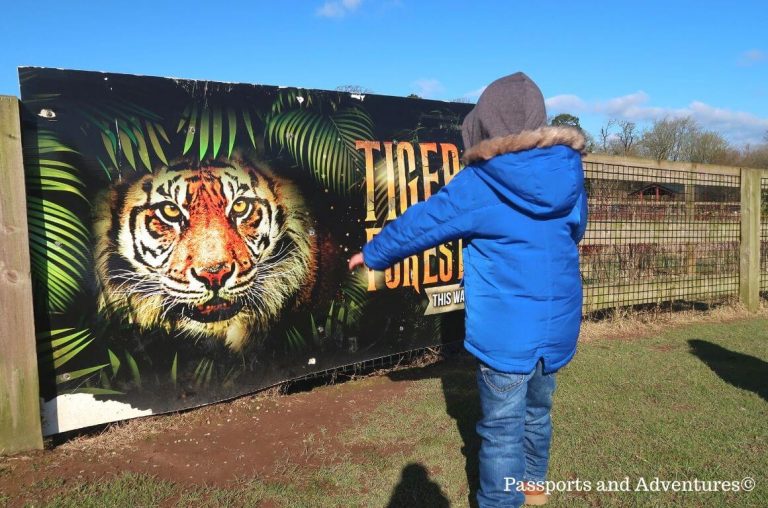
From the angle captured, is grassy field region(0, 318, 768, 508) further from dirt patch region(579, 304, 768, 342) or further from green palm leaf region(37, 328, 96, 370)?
dirt patch region(579, 304, 768, 342)

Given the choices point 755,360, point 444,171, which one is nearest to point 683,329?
point 755,360

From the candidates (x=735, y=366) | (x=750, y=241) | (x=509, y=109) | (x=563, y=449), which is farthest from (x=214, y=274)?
(x=750, y=241)

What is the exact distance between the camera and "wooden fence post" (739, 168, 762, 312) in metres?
7.88

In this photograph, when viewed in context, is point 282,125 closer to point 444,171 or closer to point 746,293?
Result: point 444,171

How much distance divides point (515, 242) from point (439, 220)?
331 millimetres

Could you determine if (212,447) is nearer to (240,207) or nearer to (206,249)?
(206,249)

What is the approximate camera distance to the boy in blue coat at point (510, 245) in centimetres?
229

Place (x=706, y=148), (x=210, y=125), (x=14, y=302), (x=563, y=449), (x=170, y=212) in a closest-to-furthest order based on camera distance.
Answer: (x=14, y=302) → (x=563, y=449) → (x=170, y=212) → (x=210, y=125) → (x=706, y=148)

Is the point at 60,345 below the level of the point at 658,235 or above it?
below

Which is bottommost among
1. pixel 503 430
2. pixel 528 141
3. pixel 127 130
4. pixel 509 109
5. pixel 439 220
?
pixel 503 430

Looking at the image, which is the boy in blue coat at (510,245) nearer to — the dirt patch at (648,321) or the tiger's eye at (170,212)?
the tiger's eye at (170,212)

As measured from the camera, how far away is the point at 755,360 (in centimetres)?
541

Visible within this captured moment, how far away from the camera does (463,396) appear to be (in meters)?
4.34

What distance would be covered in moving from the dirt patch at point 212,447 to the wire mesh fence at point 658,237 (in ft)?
12.4
